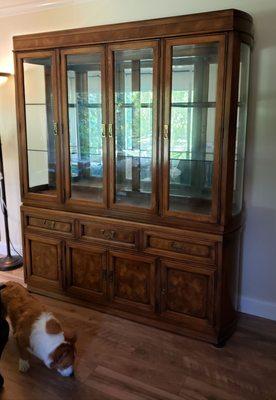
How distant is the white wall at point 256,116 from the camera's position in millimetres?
2564

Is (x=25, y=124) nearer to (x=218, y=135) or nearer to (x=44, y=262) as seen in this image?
(x=44, y=262)

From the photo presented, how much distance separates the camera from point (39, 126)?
316cm

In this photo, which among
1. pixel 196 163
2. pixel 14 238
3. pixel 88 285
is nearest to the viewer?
pixel 196 163

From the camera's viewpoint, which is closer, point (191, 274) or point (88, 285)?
point (191, 274)

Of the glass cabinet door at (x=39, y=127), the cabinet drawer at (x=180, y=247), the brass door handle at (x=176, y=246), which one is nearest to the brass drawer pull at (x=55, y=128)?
the glass cabinet door at (x=39, y=127)

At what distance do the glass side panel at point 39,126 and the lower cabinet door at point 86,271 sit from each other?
0.56 metres

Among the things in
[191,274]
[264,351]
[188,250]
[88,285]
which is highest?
[188,250]

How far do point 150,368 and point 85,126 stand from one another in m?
1.81

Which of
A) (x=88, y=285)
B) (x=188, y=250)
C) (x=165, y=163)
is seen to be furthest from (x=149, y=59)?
(x=88, y=285)

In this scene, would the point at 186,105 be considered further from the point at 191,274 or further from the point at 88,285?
the point at 88,285

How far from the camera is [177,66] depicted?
2.47 m

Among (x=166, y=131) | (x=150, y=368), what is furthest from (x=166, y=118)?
(x=150, y=368)

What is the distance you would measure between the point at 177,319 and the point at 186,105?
4.97ft

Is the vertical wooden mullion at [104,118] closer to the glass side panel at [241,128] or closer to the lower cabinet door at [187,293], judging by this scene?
the lower cabinet door at [187,293]
